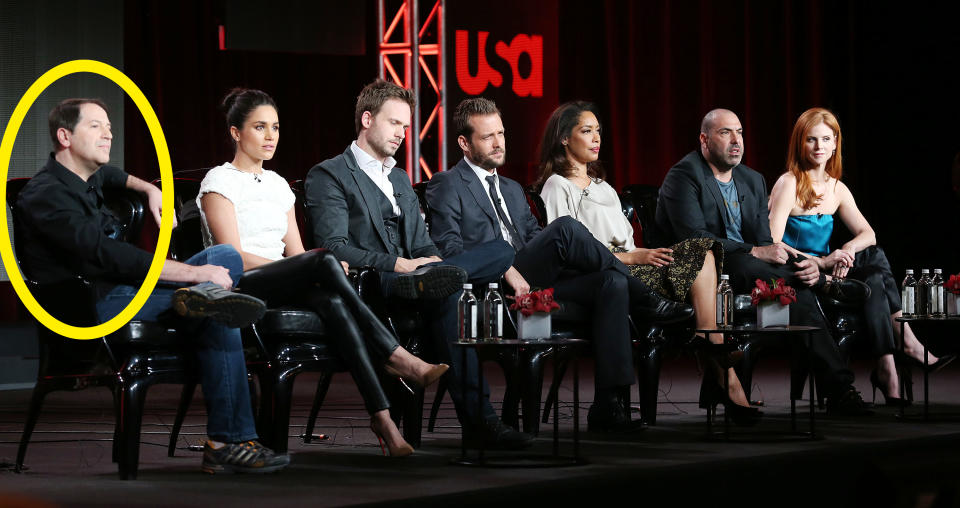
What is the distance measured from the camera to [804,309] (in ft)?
16.2

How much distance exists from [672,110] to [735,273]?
404 cm

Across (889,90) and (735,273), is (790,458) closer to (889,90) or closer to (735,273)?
(735,273)

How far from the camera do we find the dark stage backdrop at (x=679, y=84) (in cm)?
790

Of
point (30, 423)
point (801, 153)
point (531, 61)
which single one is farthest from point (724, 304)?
point (531, 61)

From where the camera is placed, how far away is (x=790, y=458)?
3.56m

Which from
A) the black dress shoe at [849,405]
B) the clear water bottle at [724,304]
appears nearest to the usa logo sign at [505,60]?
the black dress shoe at [849,405]

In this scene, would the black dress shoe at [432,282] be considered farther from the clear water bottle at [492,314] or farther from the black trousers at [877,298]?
the black trousers at [877,298]

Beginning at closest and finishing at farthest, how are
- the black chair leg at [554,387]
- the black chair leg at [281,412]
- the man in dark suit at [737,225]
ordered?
the black chair leg at [281,412] < the black chair leg at [554,387] < the man in dark suit at [737,225]

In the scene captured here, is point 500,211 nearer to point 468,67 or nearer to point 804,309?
point 804,309

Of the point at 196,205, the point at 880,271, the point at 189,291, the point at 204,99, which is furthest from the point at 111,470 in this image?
the point at 204,99

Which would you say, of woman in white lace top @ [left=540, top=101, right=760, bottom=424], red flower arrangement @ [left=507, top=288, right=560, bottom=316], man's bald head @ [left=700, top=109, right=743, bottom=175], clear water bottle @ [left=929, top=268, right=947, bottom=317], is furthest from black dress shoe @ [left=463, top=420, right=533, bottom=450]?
clear water bottle @ [left=929, top=268, right=947, bottom=317]

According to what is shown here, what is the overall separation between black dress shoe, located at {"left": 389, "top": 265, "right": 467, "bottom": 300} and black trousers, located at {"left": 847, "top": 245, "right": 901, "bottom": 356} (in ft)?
6.80

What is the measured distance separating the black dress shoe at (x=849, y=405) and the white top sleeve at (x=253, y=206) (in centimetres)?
225

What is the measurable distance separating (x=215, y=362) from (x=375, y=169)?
3.84 feet
